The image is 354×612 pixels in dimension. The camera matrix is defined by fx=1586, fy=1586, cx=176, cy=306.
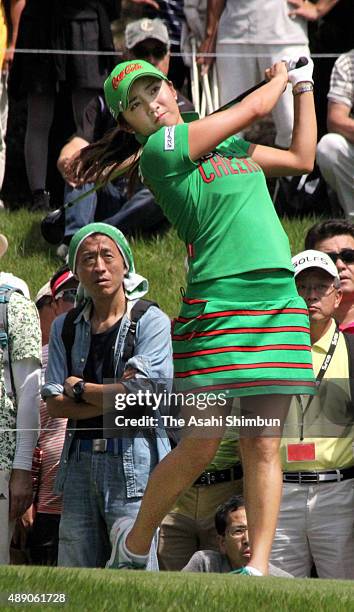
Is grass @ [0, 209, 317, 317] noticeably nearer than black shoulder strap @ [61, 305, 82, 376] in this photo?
No

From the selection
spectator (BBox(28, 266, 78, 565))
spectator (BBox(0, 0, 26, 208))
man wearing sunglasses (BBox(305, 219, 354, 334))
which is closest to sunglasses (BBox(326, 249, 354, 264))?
man wearing sunglasses (BBox(305, 219, 354, 334))

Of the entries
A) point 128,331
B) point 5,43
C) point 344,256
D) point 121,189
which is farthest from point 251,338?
point 5,43

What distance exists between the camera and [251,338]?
5.95 meters

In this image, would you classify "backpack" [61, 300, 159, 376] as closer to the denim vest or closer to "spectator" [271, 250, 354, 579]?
the denim vest

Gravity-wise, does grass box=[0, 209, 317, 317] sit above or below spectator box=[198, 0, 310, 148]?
below

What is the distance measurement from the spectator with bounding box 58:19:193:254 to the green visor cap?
10.0 feet

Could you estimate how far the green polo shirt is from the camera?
5.99m

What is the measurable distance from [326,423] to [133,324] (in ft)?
3.27

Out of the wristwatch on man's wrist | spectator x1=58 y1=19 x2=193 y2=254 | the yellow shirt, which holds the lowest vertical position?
the yellow shirt

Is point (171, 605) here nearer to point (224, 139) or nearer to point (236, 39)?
point (224, 139)

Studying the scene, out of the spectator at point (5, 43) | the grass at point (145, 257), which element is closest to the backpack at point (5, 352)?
the grass at point (145, 257)

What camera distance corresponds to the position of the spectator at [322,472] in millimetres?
6965

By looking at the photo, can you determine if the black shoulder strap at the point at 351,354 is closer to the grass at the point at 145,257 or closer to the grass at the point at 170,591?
the grass at the point at 170,591

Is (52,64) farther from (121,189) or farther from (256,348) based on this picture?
(256,348)
